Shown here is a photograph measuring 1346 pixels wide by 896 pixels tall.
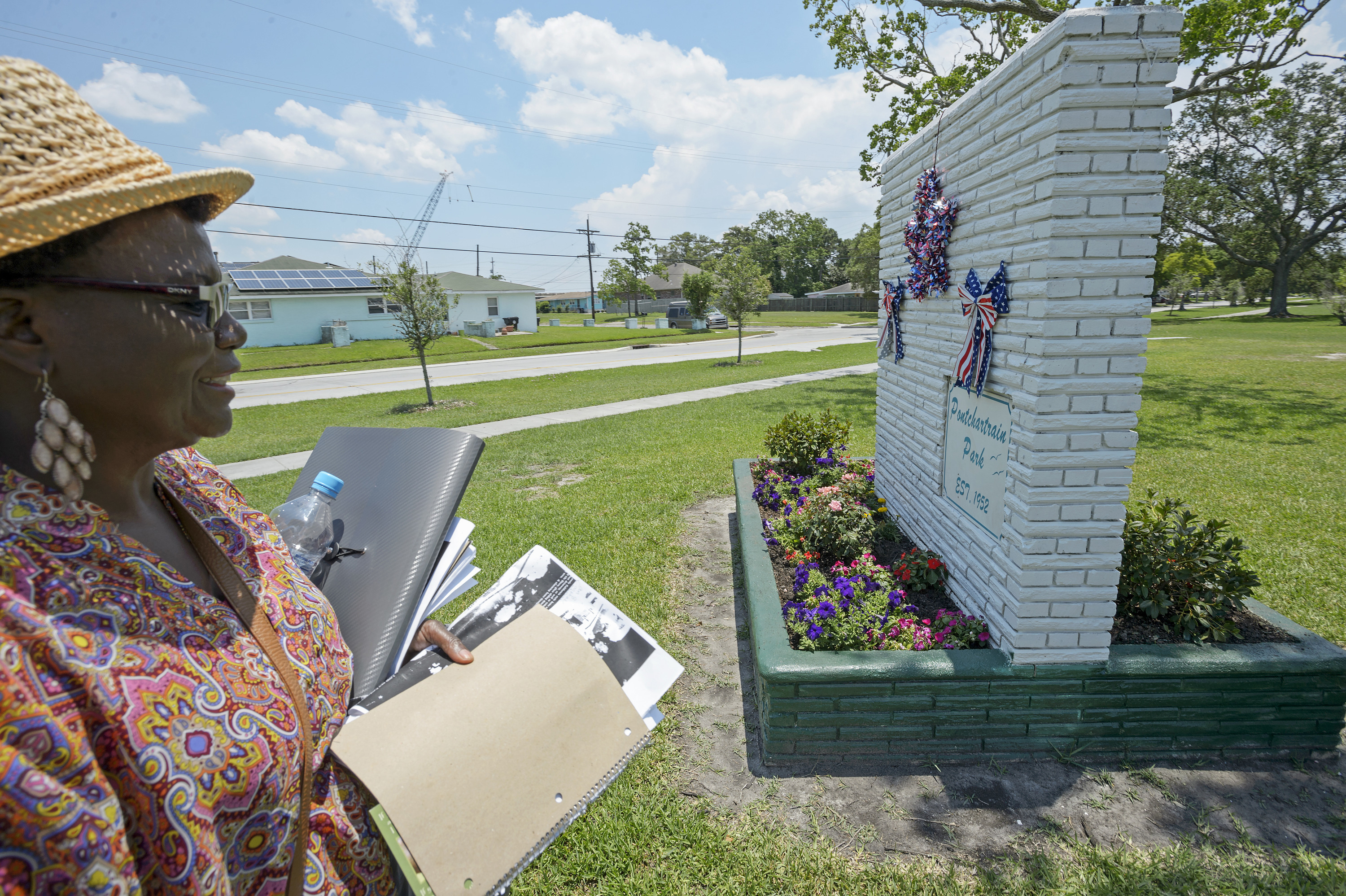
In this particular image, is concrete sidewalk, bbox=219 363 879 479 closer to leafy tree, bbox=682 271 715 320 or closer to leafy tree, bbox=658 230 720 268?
leafy tree, bbox=682 271 715 320

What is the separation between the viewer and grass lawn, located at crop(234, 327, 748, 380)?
80.1 ft

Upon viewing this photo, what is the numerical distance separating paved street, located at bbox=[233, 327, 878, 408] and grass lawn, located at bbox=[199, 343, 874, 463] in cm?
102

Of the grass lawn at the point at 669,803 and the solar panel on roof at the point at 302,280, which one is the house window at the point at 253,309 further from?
the grass lawn at the point at 669,803

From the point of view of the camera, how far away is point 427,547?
165cm

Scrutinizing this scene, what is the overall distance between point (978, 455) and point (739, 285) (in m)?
17.3

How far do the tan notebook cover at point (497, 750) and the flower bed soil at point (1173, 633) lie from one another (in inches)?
116

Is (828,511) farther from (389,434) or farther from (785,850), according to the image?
(389,434)

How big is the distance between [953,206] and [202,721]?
3936 mm

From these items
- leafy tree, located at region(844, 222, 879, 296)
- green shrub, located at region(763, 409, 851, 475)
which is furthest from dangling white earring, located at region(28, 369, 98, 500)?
leafy tree, located at region(844, 222, 879, 296)

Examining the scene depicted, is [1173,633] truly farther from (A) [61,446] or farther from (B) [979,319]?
→ (A) [61,446]

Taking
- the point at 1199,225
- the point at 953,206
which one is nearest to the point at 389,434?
the point at 953,206

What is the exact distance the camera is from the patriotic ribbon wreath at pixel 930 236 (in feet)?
12.4

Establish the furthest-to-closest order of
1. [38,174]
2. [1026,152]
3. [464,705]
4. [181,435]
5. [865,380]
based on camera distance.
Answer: [865,380] < [1026,152] < [464,705] < [181,435] < [38,174]

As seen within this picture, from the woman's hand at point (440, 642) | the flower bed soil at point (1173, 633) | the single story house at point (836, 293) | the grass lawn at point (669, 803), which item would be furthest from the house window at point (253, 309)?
the single story house at point (836, 293)
